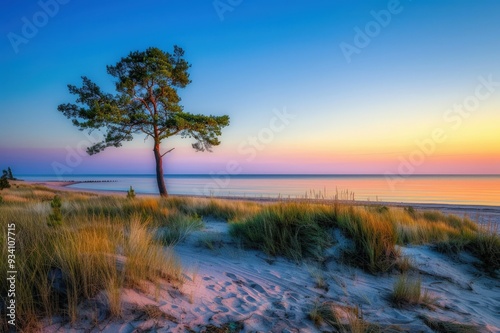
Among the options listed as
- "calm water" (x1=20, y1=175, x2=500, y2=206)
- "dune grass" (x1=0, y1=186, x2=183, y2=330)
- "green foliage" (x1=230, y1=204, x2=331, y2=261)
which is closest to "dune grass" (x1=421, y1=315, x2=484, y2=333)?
"green foliage" (x1=230, y1=204, x2=331, y2=261)

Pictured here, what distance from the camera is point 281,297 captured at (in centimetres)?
399

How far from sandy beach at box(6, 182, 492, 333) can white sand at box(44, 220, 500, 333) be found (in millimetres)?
10

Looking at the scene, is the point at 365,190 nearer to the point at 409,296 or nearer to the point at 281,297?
the point at 409,296

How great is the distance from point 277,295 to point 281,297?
3.3 inches

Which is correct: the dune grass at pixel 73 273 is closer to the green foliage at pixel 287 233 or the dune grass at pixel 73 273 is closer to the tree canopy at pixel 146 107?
the green foliage at pixel 287 233

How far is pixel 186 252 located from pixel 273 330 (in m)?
3.25

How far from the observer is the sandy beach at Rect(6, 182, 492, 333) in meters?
3.01

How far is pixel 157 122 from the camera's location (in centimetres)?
1727

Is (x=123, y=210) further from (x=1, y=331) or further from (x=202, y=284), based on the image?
(x=1, y=331)

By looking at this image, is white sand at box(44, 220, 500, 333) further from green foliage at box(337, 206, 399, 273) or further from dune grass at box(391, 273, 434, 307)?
green foliage at box(337, 206, 399, 273)

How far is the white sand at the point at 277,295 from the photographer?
303 centimetres

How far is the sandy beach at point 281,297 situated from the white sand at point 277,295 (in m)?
0.01
